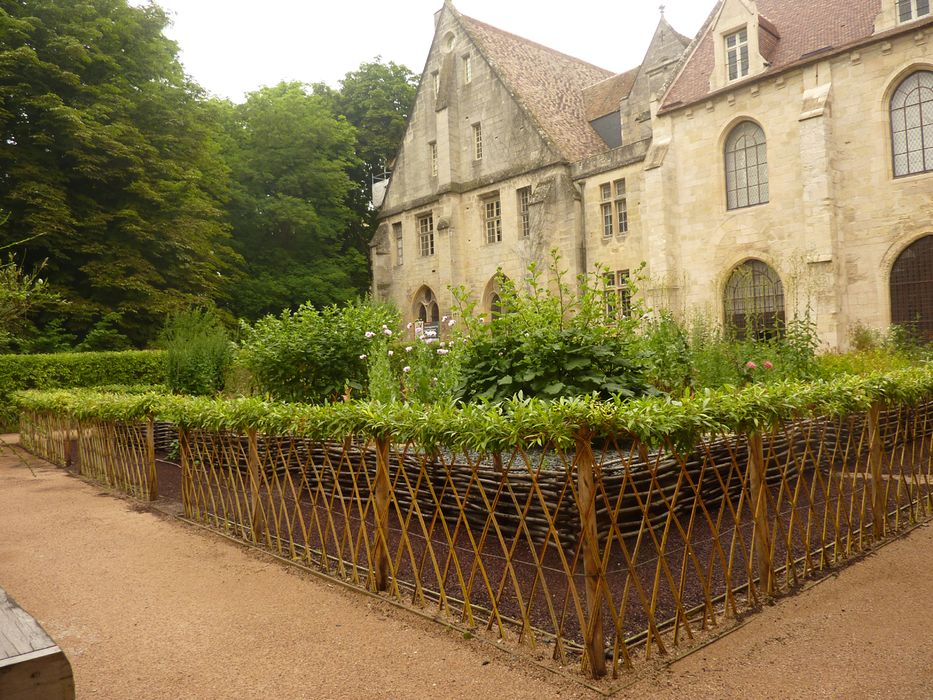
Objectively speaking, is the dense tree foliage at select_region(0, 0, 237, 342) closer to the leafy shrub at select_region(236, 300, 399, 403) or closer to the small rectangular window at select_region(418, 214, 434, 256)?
the small rectangular window at select_region(418, 214, 434, 256)

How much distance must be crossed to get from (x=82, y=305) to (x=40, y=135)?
547 cm

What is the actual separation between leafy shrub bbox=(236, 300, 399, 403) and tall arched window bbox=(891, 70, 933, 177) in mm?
14002

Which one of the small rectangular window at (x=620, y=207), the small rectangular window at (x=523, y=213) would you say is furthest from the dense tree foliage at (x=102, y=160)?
the small rectangular window at (x=620, y=207)

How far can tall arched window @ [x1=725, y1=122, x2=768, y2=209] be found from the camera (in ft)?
63.3

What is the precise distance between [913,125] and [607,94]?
45.0 feet

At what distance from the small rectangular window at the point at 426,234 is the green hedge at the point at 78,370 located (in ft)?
41.3

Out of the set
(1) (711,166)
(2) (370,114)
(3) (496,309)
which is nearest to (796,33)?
(1) (711,166)

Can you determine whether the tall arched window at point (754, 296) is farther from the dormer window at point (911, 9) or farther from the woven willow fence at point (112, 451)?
the woven willow fence at point (112, 451)

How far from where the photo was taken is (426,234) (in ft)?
99.8

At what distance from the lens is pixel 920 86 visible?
649 inches

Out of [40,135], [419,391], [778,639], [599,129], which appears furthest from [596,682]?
[599,129]

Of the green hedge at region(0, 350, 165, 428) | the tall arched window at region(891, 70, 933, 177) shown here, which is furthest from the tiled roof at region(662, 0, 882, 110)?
the green hedge at region(0, 350, 165, 428)

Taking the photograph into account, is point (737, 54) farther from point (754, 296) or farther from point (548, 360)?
point (548, 360)

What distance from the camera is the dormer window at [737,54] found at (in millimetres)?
19625
